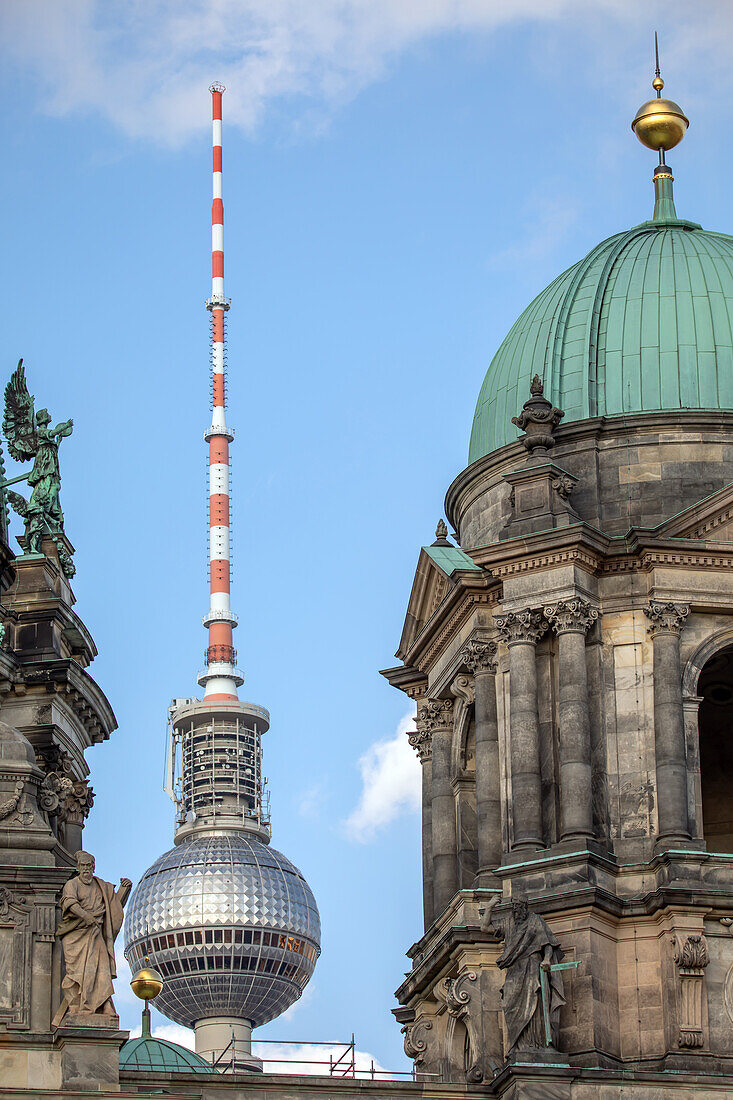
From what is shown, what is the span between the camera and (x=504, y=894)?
169 feet

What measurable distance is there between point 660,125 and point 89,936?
27.2 m

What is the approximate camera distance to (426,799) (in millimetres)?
58656

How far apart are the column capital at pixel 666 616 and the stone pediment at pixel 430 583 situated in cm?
407

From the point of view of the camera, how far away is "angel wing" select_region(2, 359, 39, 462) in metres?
61.8

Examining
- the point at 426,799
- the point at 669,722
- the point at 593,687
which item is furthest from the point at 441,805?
the point at 669,722

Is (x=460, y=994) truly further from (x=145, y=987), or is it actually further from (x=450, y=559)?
(x=450, y=559)

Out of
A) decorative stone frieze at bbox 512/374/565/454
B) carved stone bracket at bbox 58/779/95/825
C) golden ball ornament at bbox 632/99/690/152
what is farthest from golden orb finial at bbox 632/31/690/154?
carved stone bracket at bbox 58/779/95/825

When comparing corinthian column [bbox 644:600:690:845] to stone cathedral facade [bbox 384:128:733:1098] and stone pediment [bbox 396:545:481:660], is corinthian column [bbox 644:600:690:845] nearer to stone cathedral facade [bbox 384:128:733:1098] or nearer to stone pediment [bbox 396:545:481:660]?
stone cathedral facade [bbox 384:128:733:1098]

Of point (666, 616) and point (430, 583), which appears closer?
point (666, 616)

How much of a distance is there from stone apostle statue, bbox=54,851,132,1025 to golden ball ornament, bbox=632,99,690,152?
25.5 m

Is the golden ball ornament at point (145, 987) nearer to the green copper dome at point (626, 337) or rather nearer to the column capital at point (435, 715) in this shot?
the column capital at point (435, 715)

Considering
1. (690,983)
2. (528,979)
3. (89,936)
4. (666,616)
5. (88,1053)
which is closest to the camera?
(88,1053)

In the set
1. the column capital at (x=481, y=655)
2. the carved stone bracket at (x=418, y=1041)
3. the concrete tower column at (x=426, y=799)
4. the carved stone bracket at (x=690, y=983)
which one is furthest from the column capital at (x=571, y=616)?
the carved stone bracket at (x=418, y=1041)

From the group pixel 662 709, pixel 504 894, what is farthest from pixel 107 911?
pixel 662 709
